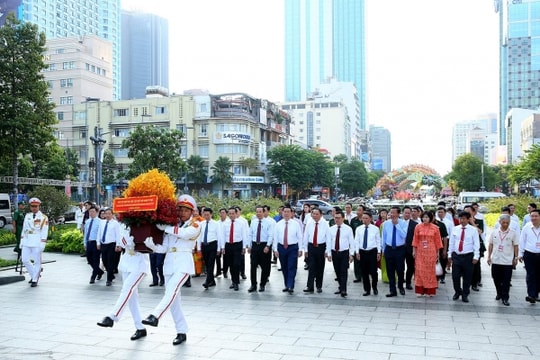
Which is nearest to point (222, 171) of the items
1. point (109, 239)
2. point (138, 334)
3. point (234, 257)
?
point (109, 239)

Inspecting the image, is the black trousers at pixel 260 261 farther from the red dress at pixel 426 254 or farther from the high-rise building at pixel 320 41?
the high-rise building at pixel 320 41

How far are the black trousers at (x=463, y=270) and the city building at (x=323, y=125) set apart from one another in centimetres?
11349

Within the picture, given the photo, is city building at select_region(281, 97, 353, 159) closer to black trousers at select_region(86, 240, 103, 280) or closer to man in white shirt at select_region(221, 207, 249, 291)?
black trousers at select_region(86, 240, 103, 280)

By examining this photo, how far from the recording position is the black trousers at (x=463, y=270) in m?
8.95

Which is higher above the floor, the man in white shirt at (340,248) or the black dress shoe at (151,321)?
the man in white shirt at (340,248)

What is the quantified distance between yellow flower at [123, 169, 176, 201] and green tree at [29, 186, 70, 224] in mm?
15352

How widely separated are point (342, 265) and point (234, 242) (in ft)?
7.69

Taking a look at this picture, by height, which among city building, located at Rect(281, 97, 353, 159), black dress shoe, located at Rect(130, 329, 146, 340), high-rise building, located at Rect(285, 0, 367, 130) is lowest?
black dress shoe, located at Rect(130, 329, 146, 340)

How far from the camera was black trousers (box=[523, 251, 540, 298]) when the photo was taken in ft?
28.5

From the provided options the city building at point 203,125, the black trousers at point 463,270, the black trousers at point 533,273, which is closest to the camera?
the black trousers at point 533,273

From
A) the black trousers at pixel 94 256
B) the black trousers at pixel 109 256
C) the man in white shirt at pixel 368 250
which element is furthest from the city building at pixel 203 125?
the man in white shirt at pixel 368 250

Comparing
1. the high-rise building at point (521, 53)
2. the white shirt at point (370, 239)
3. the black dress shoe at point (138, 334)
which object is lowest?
the black dress shoe at point (138, 334)

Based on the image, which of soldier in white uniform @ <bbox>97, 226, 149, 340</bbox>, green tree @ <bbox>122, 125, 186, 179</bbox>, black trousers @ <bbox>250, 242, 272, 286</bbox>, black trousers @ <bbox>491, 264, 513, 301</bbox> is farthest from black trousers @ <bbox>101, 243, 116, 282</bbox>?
green tree @ <bbox>122, 125, 186, 179</bbox>

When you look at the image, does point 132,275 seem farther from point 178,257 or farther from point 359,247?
point 359,247
